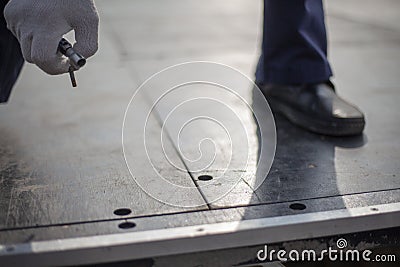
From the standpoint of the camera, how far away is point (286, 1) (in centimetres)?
164

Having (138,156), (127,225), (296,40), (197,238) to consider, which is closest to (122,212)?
(127,225)

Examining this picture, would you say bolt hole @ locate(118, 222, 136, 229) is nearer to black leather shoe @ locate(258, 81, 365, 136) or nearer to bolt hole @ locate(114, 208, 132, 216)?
bolt hole @ locate(114, 208, 132, 216)

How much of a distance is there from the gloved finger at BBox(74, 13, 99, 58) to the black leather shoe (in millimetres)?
695

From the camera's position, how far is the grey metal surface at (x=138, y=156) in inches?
43.3

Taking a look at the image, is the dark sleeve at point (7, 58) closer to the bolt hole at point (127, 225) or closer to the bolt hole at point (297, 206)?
the bolt hole at point (127, 225)

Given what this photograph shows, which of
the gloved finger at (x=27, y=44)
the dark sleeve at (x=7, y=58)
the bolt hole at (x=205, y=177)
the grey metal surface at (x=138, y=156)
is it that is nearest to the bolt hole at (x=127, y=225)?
the grey metal surface at (x=138, y=156)

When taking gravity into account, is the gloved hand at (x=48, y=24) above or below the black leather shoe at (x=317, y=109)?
above

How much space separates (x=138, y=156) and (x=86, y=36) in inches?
14.4

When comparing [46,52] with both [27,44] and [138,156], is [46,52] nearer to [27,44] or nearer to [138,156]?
[27,44]

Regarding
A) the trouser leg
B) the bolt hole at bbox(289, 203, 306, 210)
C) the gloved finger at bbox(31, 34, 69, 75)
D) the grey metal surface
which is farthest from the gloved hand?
the trouser leg

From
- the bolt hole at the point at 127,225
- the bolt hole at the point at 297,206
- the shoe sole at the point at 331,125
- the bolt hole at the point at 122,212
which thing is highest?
the bolt hole at the point at 127,225

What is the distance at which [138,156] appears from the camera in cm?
141

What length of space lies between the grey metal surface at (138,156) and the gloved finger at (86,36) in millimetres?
298

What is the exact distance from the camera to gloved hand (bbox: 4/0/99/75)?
3.60 ft
